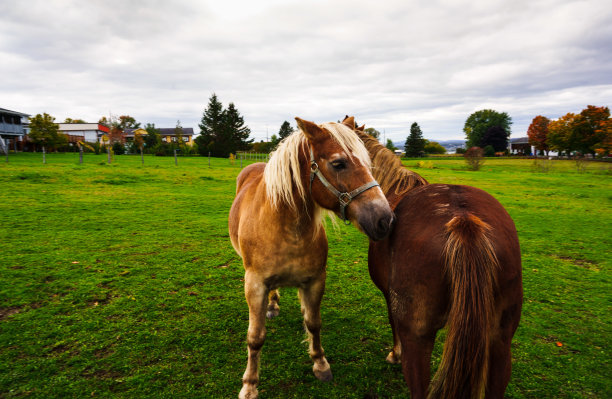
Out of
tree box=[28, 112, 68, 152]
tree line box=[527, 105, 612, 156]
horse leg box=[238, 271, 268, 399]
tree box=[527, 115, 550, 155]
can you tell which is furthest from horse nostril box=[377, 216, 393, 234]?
tree box=[527, 115, 550, 155]

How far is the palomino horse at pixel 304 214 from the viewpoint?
6.75ft

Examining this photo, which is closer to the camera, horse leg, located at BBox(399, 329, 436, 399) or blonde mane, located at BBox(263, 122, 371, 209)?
horse leg, located at BBox(399, 329, 436, 399)

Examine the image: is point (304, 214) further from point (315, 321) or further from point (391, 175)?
point (315, 321)

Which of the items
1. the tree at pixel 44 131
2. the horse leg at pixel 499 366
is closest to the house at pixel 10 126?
the tree at pixel 44 131

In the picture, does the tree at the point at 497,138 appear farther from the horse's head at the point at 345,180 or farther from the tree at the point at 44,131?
the tree at the point at 44,131

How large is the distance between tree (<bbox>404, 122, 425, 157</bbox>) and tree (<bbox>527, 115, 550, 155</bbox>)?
83.6 ft

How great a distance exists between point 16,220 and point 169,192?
5674 millimetres

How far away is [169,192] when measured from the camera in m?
12.8

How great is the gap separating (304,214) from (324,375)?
1583mm

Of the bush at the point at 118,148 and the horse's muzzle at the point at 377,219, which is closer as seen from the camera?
the horse's muzzle at the point at 377,219

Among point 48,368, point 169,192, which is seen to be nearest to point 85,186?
point 169,192

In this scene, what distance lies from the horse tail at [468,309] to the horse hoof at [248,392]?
5.13ft

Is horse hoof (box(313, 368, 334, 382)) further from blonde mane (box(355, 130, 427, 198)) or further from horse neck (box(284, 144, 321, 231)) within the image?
blonde mane (box(355, 130, 427, 198))

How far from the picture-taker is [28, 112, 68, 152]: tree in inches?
1296
